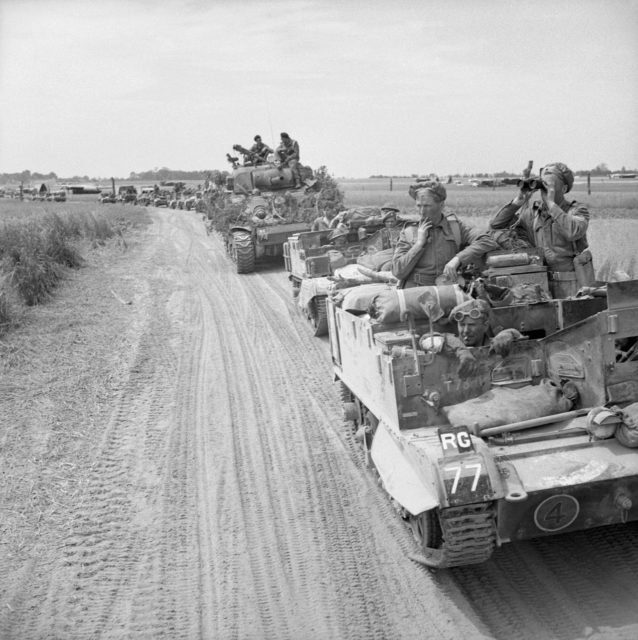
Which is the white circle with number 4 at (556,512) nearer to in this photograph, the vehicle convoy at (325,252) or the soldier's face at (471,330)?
the soldier's face at (471,330)

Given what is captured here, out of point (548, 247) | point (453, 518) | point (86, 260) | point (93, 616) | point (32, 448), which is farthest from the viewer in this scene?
point (86, 260)

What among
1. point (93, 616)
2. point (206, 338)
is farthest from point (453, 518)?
point (206, 338)

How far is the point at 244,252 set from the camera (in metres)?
18.8

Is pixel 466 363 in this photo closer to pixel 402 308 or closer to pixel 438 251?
pixel 402 308

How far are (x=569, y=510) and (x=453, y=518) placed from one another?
2.28ft

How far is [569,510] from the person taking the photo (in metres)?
4.79

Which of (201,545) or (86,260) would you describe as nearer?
(201,545)

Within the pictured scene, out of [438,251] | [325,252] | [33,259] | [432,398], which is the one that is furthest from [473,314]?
[33,259]

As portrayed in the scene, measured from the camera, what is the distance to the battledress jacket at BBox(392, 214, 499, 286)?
7168 millimetres

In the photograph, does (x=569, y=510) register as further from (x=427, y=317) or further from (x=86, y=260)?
(x=86, y=260)

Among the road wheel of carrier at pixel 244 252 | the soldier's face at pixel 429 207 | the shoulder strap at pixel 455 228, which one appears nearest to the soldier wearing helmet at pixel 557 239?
the shoulder strap at pixel 455 228

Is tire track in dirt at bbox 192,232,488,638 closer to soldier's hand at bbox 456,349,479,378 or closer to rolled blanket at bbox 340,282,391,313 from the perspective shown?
soldier's hand at bbox 456,349,479,378

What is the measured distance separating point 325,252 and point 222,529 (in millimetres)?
8642

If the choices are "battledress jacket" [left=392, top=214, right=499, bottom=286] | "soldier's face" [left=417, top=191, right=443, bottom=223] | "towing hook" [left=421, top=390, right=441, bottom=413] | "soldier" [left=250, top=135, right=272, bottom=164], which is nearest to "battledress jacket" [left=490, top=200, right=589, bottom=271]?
"battledress jacket" [left=392, top=214, right=499, bottom=286]
